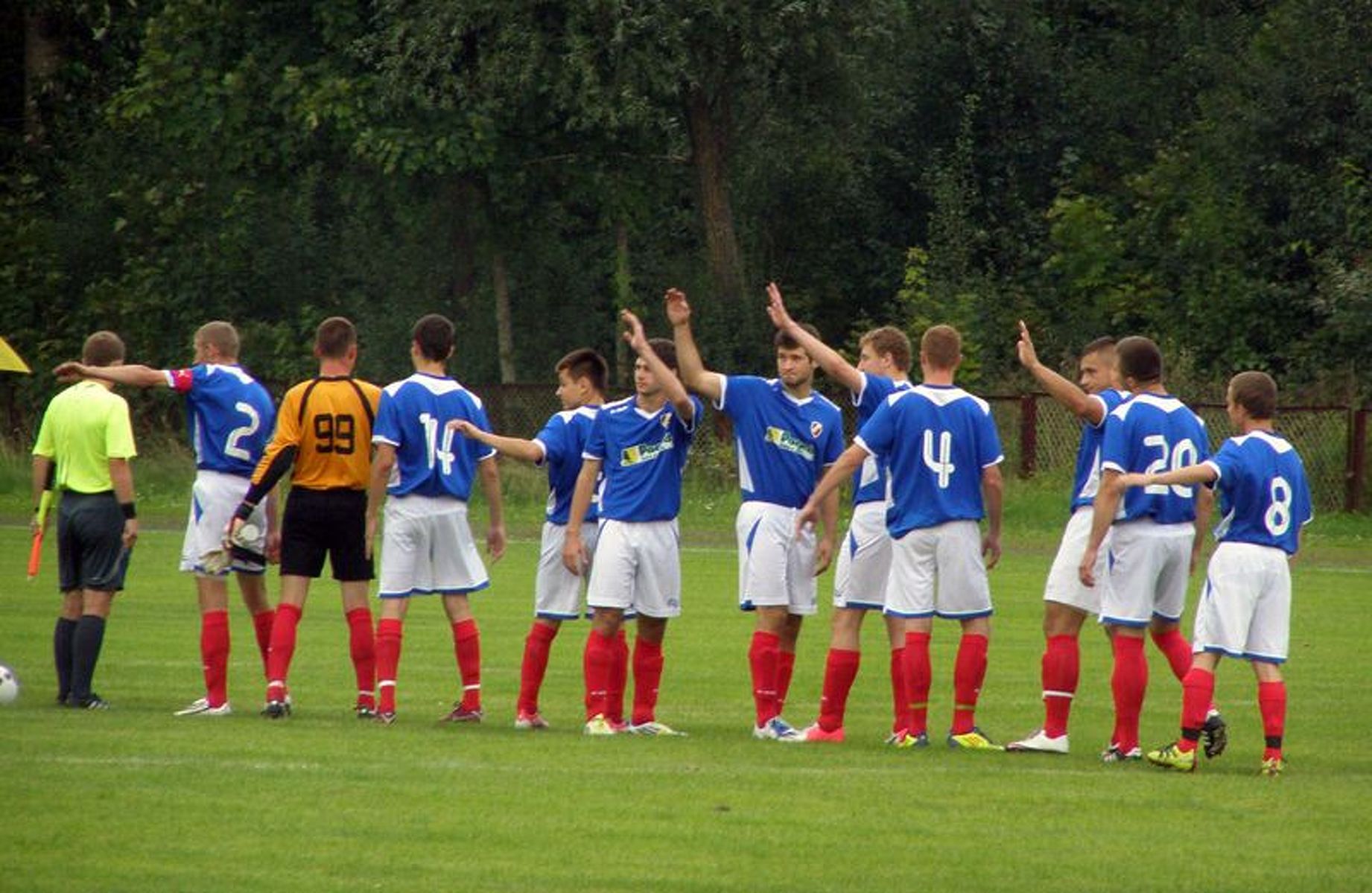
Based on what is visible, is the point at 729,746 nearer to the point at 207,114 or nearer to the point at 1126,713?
the point at 1126,713

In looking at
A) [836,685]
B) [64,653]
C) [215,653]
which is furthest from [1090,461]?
[64,653]

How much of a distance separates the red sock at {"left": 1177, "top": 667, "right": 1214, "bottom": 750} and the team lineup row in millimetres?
15

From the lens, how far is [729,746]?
1209cm

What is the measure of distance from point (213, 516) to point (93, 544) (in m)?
0.82

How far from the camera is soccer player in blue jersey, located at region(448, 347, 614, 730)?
42.0 ft

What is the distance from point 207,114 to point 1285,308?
18.5m

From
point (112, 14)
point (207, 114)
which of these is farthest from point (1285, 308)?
point (112, 14)

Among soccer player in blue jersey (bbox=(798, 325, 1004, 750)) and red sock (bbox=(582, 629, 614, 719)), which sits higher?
soccer player in blue jersey (bbox=(798, 325, 1004, 750))

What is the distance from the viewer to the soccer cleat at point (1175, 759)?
37.3 feet

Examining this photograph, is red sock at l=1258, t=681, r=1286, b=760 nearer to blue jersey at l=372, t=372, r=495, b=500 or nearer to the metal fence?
blue jersey at l=372, t=372, r=495, b=500

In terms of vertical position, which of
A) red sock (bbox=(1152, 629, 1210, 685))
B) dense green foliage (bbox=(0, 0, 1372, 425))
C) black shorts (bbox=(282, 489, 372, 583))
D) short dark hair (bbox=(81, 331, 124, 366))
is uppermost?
dense green foliage (bbox=(0, 0, 1372, 425))

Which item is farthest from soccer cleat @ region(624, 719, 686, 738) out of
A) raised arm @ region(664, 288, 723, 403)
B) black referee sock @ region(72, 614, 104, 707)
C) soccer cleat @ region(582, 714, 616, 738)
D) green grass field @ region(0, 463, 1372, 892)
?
black referee sock @ region(72, 614, 104, 707)

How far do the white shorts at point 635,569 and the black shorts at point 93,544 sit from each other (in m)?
2.86

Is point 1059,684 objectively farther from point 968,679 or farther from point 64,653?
point 64,653
